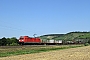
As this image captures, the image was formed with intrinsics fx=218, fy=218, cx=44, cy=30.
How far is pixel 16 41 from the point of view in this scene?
9075cm

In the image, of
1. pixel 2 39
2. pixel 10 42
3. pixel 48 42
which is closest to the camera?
pixel 2 39

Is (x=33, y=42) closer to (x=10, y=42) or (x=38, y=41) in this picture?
(x=38, y=41)

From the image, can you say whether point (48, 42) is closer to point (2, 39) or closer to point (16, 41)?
point (16, 41)

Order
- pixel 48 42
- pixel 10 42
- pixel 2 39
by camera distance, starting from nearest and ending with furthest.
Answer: pixel 2 39 → pixel 10 42 → pixel 48 42

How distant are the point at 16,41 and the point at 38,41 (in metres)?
9.17

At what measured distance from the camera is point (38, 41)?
9162cm

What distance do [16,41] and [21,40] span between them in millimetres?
7650

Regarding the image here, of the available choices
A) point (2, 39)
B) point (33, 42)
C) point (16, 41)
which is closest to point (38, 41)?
point (33, 42)

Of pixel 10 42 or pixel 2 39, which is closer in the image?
pixel 2 39

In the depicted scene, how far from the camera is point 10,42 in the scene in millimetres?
88812

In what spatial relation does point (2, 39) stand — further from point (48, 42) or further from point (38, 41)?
point (48, 42)

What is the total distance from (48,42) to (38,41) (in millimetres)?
12649

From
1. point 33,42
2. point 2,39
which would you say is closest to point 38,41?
point 33,42

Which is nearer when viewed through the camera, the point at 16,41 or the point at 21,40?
the point at 21,40
